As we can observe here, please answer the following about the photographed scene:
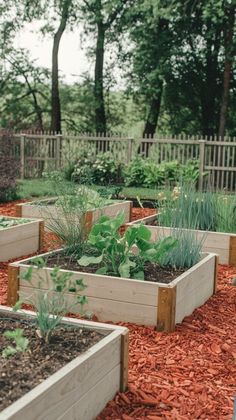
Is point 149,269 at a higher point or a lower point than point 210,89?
lower

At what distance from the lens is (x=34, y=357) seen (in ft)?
8.91

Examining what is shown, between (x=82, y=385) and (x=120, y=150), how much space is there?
14.2 meters

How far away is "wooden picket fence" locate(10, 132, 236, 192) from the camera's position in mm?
15328

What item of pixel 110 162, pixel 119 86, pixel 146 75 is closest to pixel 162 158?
pixel 110 162

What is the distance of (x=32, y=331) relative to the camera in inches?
119

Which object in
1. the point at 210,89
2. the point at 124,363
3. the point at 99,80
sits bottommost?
the point at 124,363

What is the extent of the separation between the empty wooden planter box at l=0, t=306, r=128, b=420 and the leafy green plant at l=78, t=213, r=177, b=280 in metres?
1.11

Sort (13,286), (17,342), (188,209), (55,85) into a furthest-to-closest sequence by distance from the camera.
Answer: (55,85) → (188,209) → (13,286) → (17,342)

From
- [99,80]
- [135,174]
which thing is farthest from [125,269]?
[99,80]

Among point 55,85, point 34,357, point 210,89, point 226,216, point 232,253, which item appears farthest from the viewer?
point 55,85

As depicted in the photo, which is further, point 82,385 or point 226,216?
point 226,216

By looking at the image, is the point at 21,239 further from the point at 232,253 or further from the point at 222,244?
the point at 232,253

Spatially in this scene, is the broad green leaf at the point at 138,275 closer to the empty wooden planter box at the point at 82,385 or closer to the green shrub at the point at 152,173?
the empty wooden planter box at the point at 82,385

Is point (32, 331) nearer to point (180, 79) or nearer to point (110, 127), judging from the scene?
point (180, 79)
